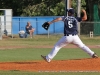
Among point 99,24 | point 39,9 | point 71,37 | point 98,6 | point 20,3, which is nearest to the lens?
point 71,37

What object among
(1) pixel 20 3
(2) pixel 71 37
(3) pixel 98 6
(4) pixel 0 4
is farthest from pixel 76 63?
(4) pixel 0 4

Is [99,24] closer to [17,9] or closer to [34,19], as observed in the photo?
[34,19]

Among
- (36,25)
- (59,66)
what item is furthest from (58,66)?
(36,25)

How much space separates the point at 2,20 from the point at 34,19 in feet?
20.2

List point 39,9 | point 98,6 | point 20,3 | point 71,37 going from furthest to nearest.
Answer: point 39,9, point 20,3, point 98,6, point 71,37

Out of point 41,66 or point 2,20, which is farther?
point 2,20

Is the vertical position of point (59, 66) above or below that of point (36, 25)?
below

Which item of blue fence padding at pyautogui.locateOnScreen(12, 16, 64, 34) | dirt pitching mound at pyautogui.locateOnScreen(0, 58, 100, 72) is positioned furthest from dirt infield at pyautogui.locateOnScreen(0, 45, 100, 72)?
blue fence padding at pyautogui.locateOnScreen(12, 16, 64, 34)

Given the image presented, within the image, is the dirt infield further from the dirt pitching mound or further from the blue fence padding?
the blue fence padding

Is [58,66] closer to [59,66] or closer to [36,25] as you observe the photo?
[59,66]

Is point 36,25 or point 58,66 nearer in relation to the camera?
point 58,66

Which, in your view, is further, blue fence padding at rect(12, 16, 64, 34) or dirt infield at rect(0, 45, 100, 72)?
blue fence padding at rect(12, 16, 64, 34)

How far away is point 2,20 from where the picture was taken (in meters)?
36.9

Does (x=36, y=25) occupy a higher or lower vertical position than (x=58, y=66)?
higher
